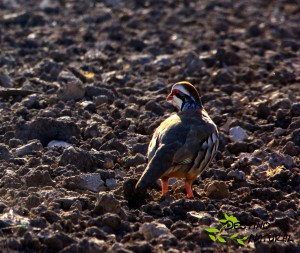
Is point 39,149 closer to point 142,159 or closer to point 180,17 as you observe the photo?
point 142,159

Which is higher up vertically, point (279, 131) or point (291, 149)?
point (291, 149)

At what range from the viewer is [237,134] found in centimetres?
1066

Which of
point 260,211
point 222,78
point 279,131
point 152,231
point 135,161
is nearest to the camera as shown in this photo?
point 152,231

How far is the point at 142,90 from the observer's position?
12.4m

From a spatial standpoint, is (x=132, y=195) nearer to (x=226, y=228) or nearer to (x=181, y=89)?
(x=226, y=228)

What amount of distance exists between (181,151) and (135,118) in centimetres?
256

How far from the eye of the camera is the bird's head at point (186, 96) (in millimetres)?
10059

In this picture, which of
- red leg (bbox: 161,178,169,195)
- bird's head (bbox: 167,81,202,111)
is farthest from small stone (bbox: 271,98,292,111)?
red leg (bbox: 161,178,169,195)

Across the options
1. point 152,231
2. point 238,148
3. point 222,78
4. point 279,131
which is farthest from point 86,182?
point 222,78

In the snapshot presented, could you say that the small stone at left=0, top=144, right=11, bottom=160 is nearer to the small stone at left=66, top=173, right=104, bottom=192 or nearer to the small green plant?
the small stone at left=66, top=173, right=104, bottom=192

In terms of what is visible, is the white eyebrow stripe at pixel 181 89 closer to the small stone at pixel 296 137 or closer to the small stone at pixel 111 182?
the small stone at pixel 296 137

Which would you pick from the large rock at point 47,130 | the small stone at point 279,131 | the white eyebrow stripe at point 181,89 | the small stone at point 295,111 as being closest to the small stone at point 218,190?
the white eyebrow stripe at point 181,89

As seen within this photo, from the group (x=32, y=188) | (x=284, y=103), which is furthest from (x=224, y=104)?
(x=32, y=188)

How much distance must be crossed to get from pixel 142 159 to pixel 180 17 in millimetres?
7706
